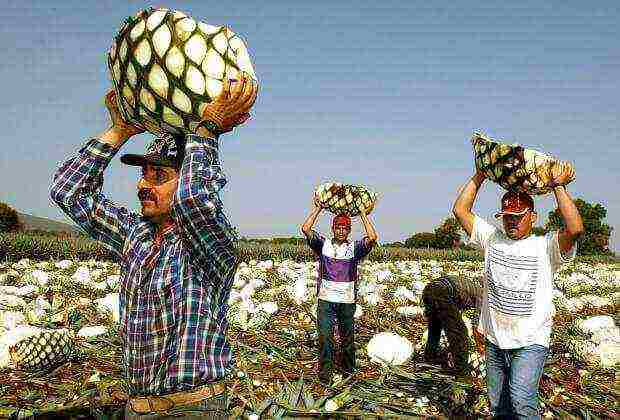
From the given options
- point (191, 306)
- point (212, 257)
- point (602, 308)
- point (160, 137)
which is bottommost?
point (602, 308)

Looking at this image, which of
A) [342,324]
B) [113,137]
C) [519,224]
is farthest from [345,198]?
[113,137]

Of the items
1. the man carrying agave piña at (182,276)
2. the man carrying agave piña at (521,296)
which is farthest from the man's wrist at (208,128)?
the man carrying agave piña at (521,296)

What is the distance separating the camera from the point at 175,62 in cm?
246

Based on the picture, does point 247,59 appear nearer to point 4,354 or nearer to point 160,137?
point 160,137

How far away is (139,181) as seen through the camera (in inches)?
107

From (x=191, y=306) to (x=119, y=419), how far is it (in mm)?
2341

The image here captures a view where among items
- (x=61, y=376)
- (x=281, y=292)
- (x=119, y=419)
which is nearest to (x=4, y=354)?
(x=61, y=376)

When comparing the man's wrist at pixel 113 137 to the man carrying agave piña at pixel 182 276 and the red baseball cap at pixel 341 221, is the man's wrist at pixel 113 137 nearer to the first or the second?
the man carrying agave piña at pixel 182 276

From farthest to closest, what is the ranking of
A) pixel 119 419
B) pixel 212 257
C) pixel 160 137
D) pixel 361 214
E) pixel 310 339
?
pixel 310 339 < pixel 361 214 < pixel 119 419 < pixel 160 137 < pixel 212 257

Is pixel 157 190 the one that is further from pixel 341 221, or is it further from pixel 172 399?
pixel 341 221

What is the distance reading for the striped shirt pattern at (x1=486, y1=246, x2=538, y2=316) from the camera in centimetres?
407

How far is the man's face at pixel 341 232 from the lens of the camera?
623 centimetres

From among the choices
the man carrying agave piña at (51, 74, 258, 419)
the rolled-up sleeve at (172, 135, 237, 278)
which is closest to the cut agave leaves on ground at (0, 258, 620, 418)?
the man carrying agave piña at (51, 74, 258, 419)

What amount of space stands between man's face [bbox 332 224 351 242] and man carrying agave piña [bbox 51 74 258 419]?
11.6ft
